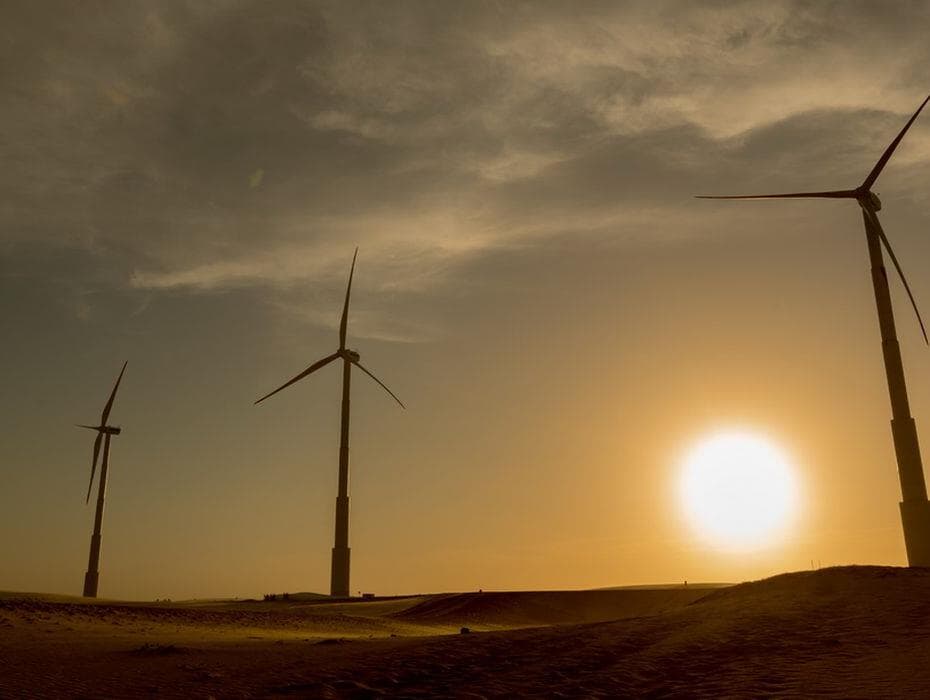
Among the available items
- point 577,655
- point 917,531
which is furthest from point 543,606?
point 577,655

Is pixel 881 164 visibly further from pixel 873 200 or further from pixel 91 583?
pixel 91 583

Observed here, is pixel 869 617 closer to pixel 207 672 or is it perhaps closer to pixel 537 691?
pixel 537 691

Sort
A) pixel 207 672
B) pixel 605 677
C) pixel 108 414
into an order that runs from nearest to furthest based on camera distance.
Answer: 1. pixel 605 677
2. pixel 207 672
3. pixel 108 414

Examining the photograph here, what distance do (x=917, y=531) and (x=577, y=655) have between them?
2132 cm

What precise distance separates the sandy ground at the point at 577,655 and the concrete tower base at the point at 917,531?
31.5ft

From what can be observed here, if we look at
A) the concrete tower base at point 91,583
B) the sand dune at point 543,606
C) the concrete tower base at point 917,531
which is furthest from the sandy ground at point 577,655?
the concrete tower base at point 91,583

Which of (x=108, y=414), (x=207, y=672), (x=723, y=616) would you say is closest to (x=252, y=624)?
(x=207, y=672)

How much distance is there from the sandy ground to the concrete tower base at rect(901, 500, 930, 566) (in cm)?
960

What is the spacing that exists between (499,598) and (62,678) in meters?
35.0

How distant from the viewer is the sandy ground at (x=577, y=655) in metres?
16.9

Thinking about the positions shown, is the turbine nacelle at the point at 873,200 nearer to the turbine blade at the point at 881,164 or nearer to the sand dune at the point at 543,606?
the turbine blade at the point at 881,164

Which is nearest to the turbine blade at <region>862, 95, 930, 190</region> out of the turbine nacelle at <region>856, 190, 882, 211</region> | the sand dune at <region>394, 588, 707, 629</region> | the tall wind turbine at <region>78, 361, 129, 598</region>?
the turbine nacelle at <region>856, 190, 882, 211</region>

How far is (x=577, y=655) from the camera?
2034cm

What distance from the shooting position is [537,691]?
16.9 m
